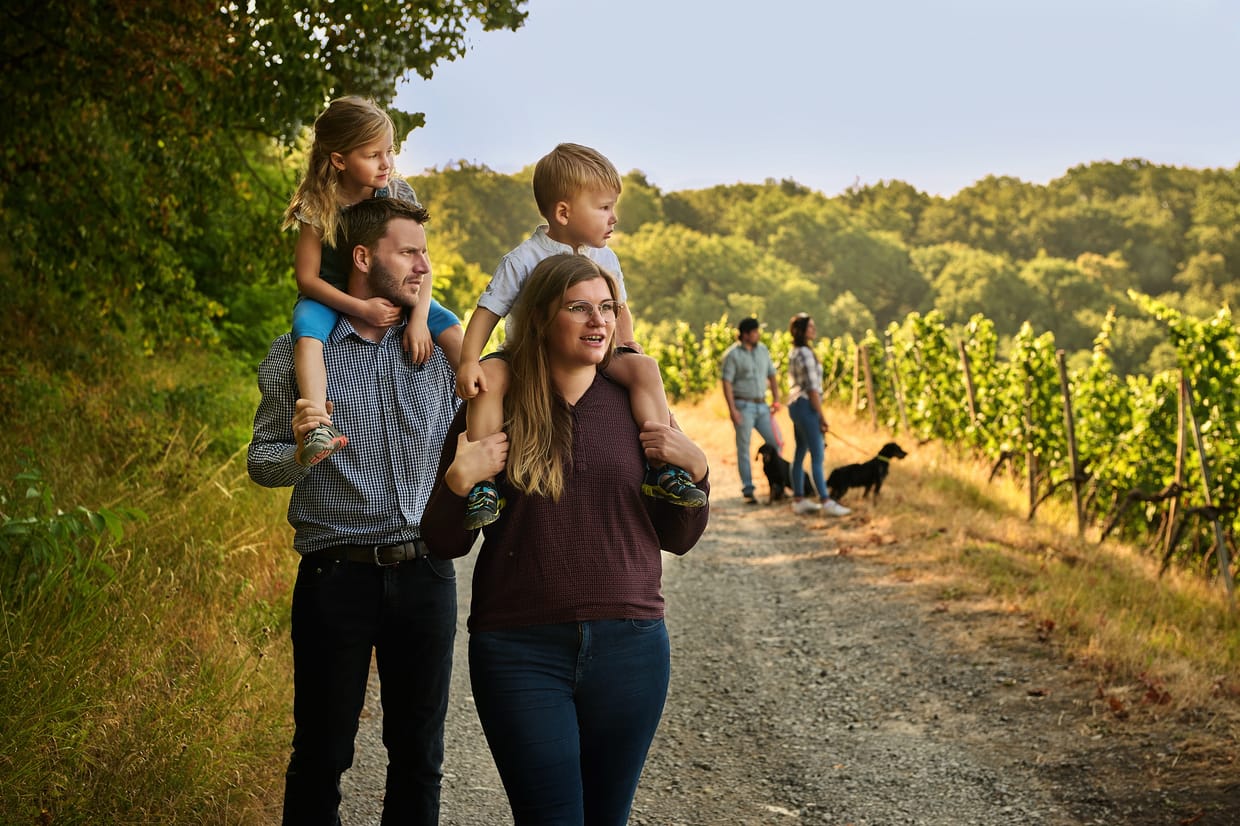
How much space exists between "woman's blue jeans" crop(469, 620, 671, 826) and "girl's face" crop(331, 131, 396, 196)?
4.29 feet

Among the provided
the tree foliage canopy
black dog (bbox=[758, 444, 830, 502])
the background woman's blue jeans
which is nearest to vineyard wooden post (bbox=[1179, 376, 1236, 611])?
the background woman's blue jeans

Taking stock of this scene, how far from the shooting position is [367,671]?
2721 mm

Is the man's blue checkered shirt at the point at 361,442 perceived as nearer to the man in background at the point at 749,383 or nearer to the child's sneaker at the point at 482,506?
the child's sneaker at the point at 482,506

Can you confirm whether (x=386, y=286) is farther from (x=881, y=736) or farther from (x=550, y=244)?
(x=881, y=736)

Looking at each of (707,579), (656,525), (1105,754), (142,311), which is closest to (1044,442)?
(707,579)

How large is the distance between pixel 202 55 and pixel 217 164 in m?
2.06

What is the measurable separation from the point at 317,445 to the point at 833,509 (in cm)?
884

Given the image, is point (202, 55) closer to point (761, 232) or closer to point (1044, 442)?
point (1044, 442)

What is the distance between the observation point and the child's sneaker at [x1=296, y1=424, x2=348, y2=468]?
2.46 metres

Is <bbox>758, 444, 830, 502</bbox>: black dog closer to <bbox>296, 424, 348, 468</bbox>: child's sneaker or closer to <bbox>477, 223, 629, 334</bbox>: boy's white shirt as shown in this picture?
<bbox>477, 223, 629, 334</bbox>: boy's white shirt

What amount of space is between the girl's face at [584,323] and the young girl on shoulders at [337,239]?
561 millimetres

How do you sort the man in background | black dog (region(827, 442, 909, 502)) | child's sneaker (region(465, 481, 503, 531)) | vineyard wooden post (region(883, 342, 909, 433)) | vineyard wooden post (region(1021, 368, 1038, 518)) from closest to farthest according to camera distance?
child's sneaker (region(465, 481, 503, 531)) < black dog (region(827, 442, 909, 502)) < the man in background < vineyard wooden post (region(1021, 368, 1038, 518)) < vineyard wooden post (region(883, 342, 909, 433))

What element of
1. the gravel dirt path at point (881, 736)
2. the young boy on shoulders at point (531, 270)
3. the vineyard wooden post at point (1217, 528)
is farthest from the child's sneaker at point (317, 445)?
the vineyard wooden post at point (1217, 528)

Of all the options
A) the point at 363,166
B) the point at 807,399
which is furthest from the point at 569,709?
the point at 807,399
